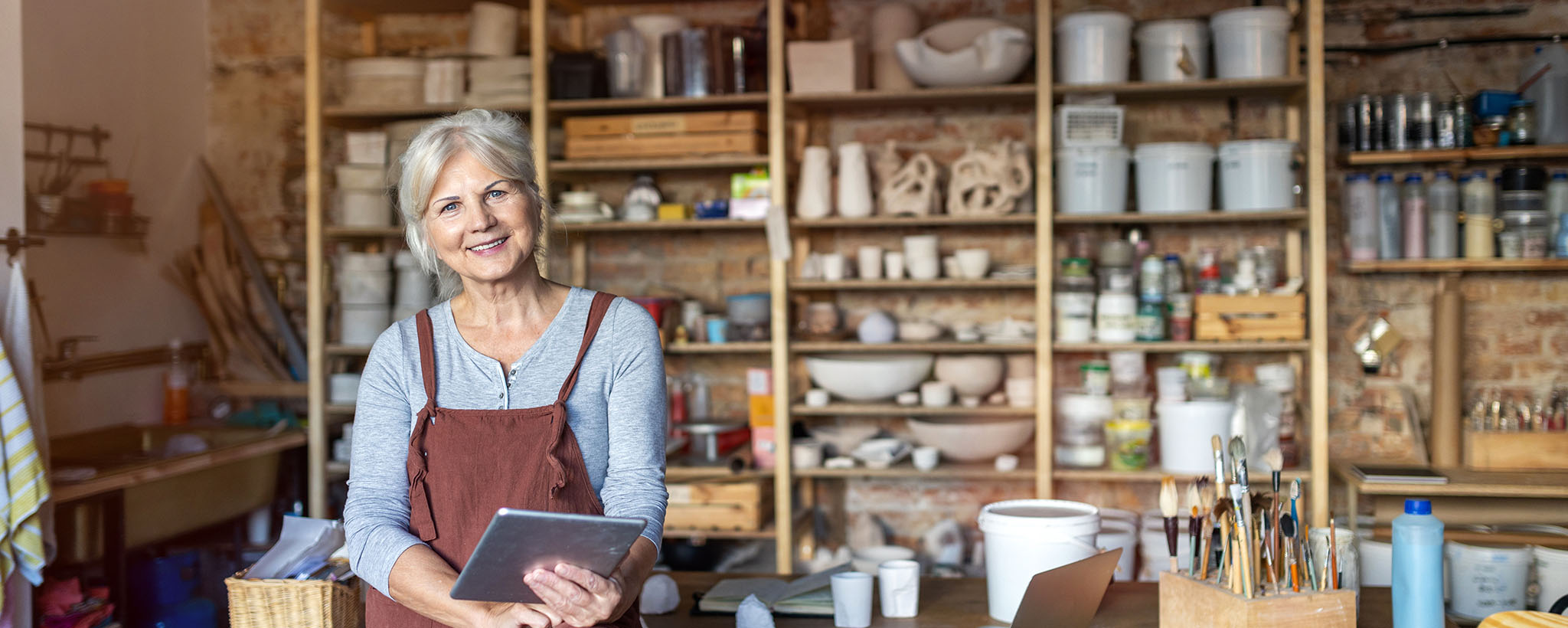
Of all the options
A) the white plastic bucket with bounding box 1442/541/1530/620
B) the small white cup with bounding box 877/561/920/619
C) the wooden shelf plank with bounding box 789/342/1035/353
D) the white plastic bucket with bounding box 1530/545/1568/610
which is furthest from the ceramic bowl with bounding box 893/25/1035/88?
the small white cup with bounding box 877/561/920/619

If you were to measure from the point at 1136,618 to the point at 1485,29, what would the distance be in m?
2.94

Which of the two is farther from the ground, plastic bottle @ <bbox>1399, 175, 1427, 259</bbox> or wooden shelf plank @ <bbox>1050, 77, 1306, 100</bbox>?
wooden shelf plank @ <bbox>1050, 77, 1306, 100</bbox>

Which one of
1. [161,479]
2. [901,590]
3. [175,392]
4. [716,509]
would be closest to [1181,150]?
[716,509]

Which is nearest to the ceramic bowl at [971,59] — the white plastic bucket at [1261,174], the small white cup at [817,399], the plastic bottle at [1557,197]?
the white plastic bucket at [1261,174]

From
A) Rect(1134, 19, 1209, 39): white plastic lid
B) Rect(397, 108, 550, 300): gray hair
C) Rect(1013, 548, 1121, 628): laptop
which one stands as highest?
Rect(1134, 19, 1209, 39): white plastic lid

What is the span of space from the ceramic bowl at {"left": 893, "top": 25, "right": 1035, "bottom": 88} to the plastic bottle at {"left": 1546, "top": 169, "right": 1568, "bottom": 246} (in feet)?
5.46

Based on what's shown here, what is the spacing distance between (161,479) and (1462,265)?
4.04m

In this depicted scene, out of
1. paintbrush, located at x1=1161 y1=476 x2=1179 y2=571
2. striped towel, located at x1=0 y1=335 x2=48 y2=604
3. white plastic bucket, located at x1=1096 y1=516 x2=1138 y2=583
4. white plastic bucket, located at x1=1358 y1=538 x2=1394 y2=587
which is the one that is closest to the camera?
paintbrush, located at x1=1161 y1=476 x2=1179 y2=571

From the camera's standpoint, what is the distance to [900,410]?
12.7 feet

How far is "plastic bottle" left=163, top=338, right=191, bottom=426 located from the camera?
415 cm

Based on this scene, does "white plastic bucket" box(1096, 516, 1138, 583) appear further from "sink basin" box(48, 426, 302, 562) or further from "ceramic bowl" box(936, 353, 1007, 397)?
"sink basin" box(48, 426, 302, 562)

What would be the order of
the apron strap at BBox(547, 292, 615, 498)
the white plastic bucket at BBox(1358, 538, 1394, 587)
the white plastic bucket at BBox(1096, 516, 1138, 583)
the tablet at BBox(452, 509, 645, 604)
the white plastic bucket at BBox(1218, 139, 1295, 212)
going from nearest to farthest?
the tablet at BBox(452, 509, 645, 604), the apron strap at BBox(547, 292, 615, 498), the white plastic bucket at BBox(1358, 538, 1394, 587), the white plastic bucket at BBox(1096, 516, 1138, 583), the white plastic bucket at BBox(1218, 139, 1295, 212)

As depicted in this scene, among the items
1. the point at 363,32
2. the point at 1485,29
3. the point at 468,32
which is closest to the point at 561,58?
the point at 468,32

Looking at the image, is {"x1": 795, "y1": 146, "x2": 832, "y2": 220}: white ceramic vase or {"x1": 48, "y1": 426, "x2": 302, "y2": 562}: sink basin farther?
{"x1": 795, "y1": 146, "x2": 832, "y2": 220}: white ceramic vase
